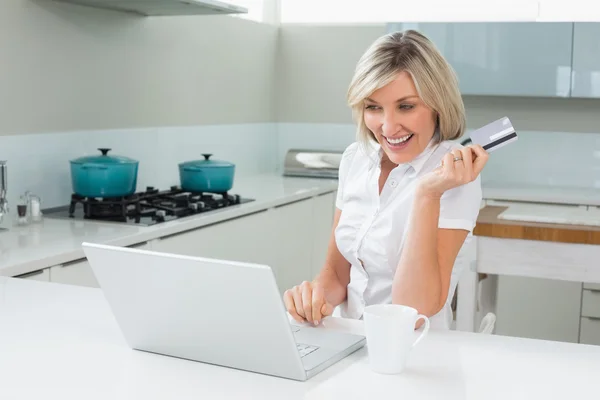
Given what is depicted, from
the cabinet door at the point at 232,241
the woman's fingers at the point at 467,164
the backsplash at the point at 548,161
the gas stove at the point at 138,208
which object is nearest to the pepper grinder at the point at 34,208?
the gas stove at the point at 138,208

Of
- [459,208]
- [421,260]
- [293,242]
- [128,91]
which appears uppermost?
[128,91]

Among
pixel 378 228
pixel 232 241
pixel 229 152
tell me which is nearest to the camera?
pixel 378 228

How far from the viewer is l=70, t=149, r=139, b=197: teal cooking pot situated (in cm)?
295

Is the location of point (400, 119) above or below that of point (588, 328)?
above

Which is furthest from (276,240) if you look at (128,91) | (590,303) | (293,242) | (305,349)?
(305,349)

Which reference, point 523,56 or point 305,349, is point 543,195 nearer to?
point 523,56

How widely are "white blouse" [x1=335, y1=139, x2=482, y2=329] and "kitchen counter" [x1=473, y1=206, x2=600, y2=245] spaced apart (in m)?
0.99

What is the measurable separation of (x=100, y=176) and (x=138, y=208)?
204mm

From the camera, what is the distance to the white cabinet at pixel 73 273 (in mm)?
2252

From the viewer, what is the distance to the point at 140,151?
379cm

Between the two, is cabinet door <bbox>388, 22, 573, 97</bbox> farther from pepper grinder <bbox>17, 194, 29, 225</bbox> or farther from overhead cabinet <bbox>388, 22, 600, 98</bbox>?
pepper grinder <bbox>17, 194, 29, 225</bbox>

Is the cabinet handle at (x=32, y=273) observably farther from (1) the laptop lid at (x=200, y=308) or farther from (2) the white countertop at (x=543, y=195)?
(2) the white countertop at (x=543, y=195)

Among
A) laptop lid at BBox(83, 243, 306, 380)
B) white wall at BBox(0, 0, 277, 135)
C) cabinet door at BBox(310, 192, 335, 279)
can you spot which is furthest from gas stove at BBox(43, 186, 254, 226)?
laptop lid at BBox(83, 243, 306, 380)

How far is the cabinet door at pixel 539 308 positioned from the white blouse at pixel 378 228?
2.43 meters
